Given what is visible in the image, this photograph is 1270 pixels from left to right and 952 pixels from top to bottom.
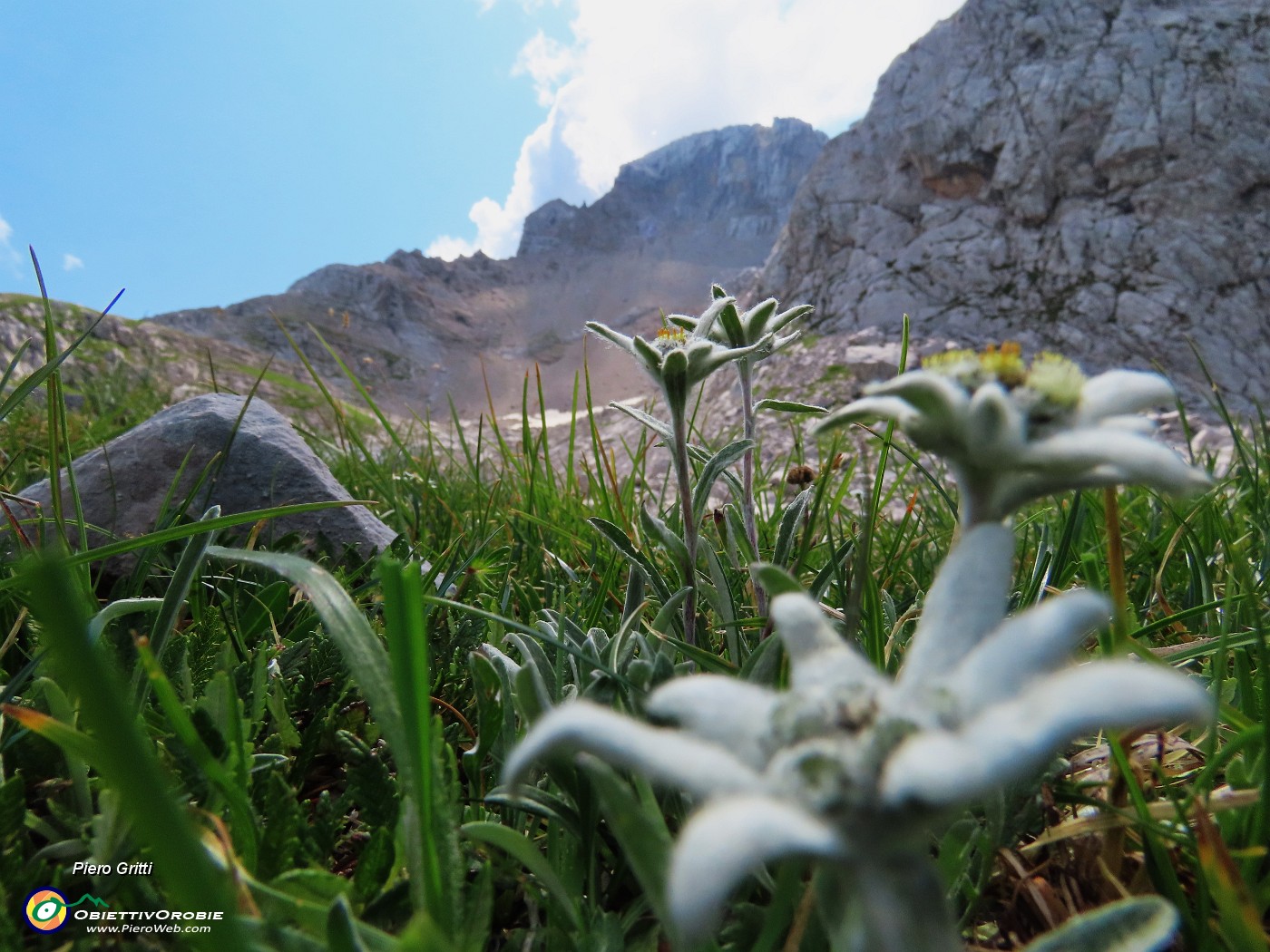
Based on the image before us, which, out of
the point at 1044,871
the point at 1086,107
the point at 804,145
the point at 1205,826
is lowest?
the point at 1044,871

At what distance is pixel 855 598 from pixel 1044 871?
19.7 inches

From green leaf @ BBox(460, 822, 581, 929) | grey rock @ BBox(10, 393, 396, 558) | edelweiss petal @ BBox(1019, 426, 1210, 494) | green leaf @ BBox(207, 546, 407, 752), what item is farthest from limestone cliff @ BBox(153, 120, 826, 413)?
edelweiss petal @ BBox(1019, 426, 1210, 494)

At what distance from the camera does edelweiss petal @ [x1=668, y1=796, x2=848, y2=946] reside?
41 cm

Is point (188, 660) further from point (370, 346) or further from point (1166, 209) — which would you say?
point (370, 346)

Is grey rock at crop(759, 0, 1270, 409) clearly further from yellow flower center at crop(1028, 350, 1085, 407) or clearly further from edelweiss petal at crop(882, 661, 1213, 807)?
edelweiss petal at crop(882, 661, 1213, 807)

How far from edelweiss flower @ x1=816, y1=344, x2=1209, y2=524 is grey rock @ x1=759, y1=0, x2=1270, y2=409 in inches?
654

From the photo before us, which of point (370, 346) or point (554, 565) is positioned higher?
point (370, 346)

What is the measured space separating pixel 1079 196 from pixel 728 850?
21.3 meters

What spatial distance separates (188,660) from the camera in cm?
140

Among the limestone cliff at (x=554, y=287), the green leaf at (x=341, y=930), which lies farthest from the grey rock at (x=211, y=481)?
the limestone cliff at (x=554, y=287)

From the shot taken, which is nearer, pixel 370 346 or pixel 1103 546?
pixel 1103 546

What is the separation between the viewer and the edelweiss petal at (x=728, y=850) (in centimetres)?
41

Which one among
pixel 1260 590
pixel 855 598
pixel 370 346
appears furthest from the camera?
pixel 370 346

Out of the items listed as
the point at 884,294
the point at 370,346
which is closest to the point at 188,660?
the point at 884,294
